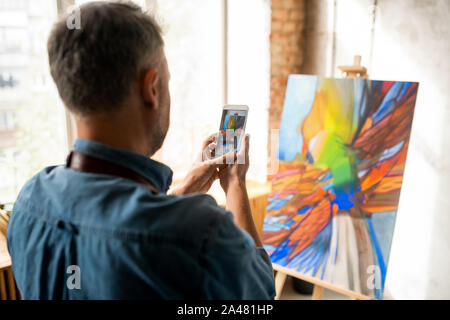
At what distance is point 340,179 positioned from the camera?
5.74 feet

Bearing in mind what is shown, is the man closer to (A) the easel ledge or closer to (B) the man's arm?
(B) the man's arm

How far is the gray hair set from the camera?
2.00 feet

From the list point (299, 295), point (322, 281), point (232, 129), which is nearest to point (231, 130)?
point (232, 129)

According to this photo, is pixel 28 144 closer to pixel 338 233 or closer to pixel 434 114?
pixel 338 233

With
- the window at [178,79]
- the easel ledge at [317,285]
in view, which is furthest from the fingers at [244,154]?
the window at [178,79]

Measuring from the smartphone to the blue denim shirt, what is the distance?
0.56 m

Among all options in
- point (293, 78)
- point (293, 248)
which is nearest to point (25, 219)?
point (293, 248)

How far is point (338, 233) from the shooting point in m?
1.73

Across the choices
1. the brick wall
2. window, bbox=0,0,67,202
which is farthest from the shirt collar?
the brick wall

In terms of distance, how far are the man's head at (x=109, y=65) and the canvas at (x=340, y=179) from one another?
4.23 feet

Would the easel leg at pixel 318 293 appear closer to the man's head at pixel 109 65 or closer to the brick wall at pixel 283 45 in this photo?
the brick wall at pixel 283 45

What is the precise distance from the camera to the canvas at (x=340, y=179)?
5.33ft

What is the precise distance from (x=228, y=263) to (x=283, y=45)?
2292 mm

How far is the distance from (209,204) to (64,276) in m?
0.28
